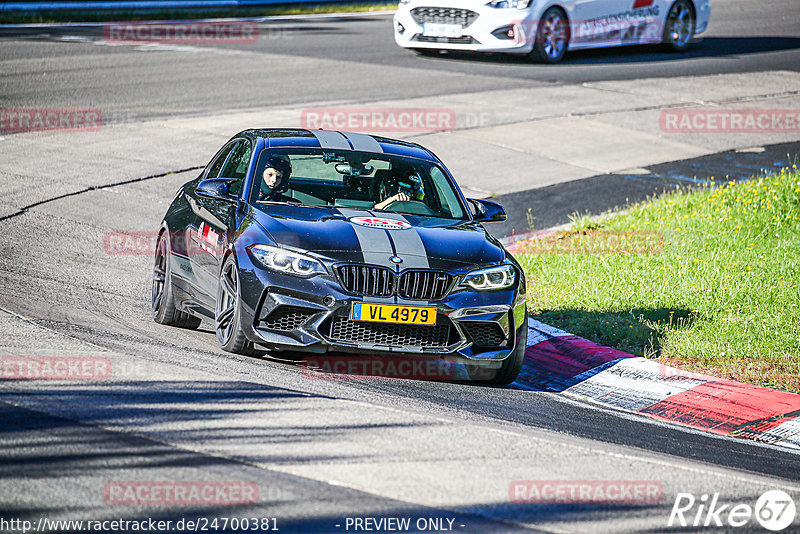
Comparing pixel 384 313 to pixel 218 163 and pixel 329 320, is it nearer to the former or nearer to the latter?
pixel 329 320

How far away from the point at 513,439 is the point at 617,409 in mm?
2172

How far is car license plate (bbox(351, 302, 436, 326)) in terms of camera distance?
277 inches

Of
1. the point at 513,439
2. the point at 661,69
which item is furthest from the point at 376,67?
the point at 513,439

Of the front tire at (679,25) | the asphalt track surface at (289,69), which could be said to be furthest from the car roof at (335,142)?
the front tire at (679,25)

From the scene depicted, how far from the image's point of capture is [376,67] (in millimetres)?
21594

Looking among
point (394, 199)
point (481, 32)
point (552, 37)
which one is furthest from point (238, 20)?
point (394, 199)

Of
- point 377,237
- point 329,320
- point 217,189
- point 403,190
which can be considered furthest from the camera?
point 403,190

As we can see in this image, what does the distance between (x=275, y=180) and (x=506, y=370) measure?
86.8 inches

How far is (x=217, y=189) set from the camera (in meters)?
8.02

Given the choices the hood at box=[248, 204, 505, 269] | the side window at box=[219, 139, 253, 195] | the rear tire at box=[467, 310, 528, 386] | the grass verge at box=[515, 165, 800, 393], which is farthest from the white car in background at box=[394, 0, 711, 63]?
the rear tire at box=[467, 310, 528, 386]

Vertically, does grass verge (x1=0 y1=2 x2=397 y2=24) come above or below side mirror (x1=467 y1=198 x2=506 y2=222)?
above

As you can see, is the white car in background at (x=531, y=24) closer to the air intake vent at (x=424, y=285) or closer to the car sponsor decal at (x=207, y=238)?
the car sponsor decal at (x=207, y=238)

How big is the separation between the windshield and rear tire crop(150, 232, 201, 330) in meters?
1.10

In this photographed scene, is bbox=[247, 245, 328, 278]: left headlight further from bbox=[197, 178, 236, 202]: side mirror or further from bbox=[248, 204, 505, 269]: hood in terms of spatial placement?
bbox=[197, 178, 236, 202]: side mirror
